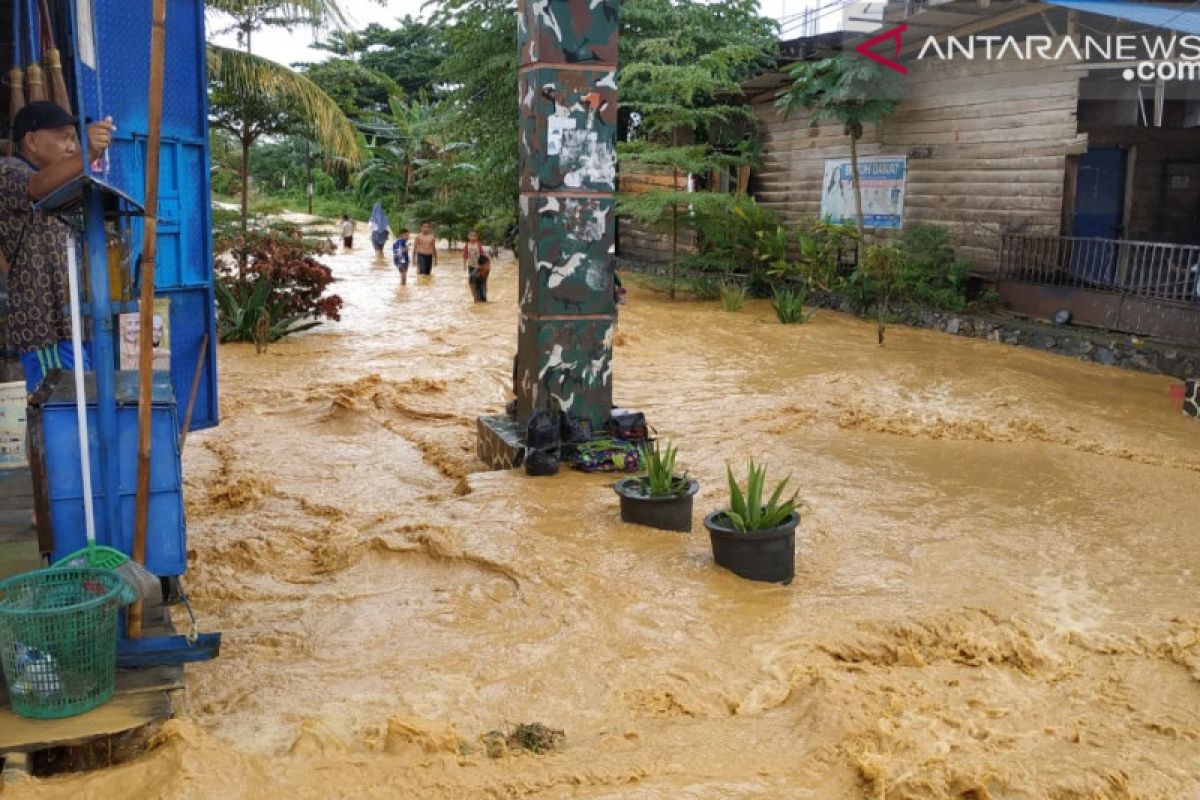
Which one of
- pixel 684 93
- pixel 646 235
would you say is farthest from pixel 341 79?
pixel 684 93

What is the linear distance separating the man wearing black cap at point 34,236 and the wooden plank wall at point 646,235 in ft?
55.7

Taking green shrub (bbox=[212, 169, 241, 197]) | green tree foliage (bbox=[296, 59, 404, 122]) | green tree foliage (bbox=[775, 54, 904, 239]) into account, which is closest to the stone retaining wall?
green tree foliage (bbox=[775, 54, 904, 239])

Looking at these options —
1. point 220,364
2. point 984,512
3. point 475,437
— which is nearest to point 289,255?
point 220,364

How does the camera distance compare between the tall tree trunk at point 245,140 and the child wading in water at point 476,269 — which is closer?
the tall tree trunk at point 245,140

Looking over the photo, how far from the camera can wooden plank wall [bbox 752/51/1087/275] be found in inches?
549

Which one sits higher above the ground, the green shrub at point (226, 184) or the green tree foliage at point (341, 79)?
the green tree foliage at point (341, 79)

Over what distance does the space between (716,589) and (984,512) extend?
2.50 meters

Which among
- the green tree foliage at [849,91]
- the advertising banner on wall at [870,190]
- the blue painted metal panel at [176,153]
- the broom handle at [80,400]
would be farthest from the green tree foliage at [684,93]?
the broom handle at [80,400]

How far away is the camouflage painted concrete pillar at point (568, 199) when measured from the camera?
7.38m

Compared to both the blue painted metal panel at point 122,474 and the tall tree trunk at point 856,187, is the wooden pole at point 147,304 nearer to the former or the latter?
the blue painted metal panel at point 122,474

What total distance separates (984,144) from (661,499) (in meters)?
11.1

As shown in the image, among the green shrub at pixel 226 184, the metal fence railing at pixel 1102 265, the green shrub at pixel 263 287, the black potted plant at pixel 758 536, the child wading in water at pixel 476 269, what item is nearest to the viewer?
the black potted plant at pixel 758 536

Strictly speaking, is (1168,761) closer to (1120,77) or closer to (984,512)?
(984,512)

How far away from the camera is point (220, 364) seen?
12586mm
